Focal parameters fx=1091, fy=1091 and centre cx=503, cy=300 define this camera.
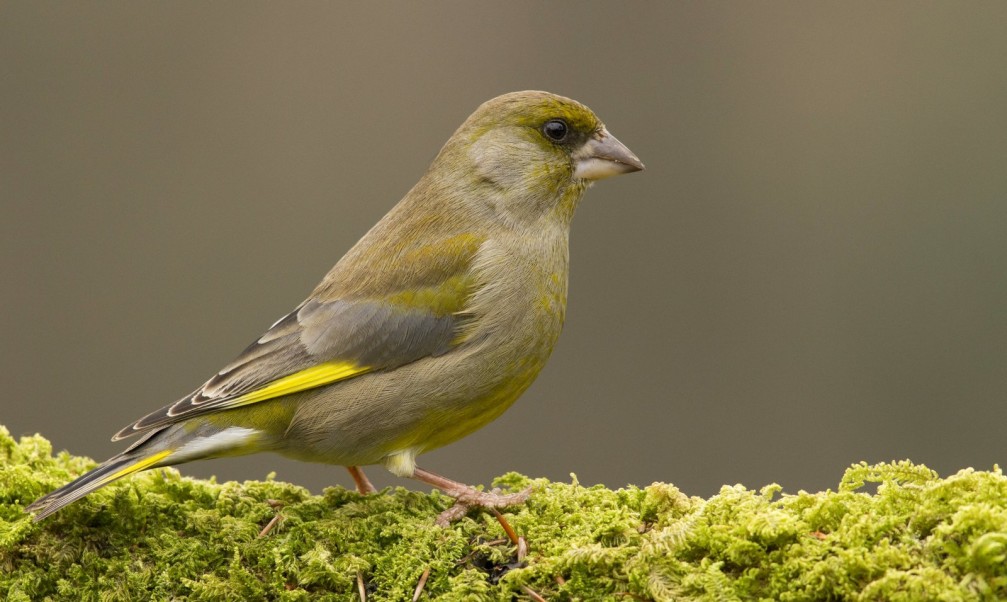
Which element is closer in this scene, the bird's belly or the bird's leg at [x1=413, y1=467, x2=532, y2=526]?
the bird's leg at [x1=413, y1=467, x2=532, y2=526]

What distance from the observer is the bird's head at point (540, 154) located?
5.03 metres

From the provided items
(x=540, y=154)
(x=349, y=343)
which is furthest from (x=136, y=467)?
(x=540, y=154)

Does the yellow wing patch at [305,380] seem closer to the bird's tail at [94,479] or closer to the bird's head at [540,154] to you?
the bird's tail at [94,479]

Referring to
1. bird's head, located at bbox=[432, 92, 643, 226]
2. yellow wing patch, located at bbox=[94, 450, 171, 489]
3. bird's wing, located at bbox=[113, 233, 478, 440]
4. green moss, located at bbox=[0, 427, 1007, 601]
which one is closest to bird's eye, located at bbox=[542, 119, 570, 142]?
bird's head, located at bbox=[432, 92, 643, 226]

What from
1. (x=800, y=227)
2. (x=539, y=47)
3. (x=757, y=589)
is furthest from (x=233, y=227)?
(x=757, y=589)

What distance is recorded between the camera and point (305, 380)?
4.39 metres

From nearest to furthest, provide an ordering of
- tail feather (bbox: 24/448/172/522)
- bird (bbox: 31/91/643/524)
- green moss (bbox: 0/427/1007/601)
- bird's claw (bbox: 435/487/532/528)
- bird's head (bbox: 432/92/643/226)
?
green moss (bbox: 0/427/1007/601) → tail feather (bbox: 24/448/172/522) → bird's claw (bbox: 435/487/532/528) → bird (bbox: 31/91/643/524) → bird's head (bbox: 432/92/643/226)

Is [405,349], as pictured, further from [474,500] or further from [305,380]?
[474,500]

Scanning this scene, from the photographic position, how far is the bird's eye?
507cm

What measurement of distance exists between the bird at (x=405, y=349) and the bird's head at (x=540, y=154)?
0.02m

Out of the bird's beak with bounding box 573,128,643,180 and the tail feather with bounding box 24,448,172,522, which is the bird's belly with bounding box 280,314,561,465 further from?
the bird's beak with bounding box 573,128,643,180

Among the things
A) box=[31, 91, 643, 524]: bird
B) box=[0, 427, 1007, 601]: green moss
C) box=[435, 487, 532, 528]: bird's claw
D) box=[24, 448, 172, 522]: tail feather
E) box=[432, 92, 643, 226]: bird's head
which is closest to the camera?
box=[0, 427, 1007, 601]: green moss

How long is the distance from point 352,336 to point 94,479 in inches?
47.3

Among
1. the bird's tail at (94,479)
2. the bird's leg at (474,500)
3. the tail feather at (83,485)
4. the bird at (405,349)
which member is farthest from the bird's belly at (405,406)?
the tail feather at (83,485)
